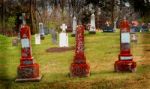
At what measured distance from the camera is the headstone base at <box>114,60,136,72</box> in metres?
12.6

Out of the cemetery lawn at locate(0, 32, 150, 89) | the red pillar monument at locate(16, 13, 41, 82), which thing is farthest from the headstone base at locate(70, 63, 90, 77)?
the red pillar monument at locate(16, 13, 41, 82)

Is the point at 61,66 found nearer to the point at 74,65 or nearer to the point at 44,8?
the point at 74,65

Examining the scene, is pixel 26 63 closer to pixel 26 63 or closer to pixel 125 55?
pixel 26 63

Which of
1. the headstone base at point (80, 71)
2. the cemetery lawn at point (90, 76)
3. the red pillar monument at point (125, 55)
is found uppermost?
the red pillar monument at point (125, 55)

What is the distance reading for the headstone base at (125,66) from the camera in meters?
12.6

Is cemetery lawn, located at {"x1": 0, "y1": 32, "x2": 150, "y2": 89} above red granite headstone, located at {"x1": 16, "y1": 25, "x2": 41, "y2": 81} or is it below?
below

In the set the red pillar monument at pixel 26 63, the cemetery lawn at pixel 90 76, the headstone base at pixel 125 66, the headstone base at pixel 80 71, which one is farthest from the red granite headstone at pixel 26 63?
the headstone base at pixel 125 66

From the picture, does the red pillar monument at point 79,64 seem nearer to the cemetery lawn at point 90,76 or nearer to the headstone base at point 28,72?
the cemetery lawn at point 90,76

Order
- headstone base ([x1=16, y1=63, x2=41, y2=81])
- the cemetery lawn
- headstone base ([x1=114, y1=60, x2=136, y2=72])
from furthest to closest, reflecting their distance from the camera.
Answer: headstone base ([x1=114, y1=60, x2=136, y2=72]), headstone base ([x1=16, y1=63, x2=41, y2=81]), the cemetery lawn

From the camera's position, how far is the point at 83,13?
46.1m

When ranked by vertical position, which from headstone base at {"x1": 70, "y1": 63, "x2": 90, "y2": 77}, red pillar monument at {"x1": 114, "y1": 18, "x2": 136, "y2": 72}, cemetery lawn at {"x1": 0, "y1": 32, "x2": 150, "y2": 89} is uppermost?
red pillar monument at {"x1": 114, "y1": 18, "x2": 136, "y2": 72}

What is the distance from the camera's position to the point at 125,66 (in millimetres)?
12680

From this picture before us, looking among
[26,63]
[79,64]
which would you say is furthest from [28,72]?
[79,64]

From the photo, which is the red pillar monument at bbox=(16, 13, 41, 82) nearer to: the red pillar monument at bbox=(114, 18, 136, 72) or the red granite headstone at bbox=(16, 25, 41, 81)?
the red granite headstone at bbox=(16, 25, 41, 81)
